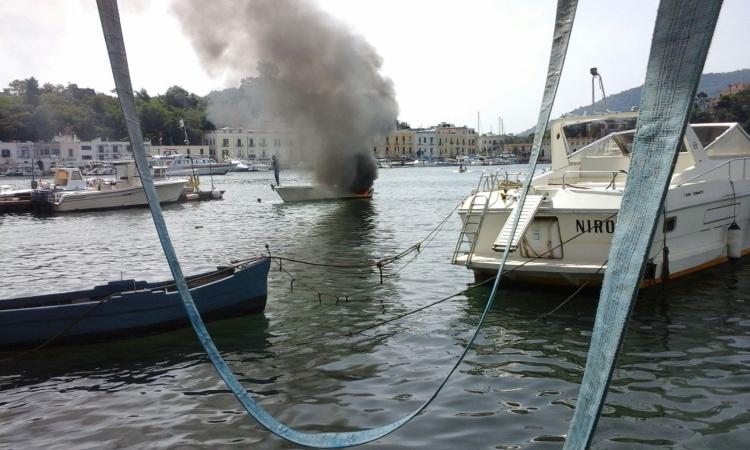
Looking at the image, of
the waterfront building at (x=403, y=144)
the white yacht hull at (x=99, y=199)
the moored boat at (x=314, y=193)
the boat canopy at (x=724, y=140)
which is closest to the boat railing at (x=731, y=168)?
the boat canopy at (x=724, y=140)

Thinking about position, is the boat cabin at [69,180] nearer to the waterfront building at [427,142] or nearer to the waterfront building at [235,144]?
the waterfront building at [235,144]

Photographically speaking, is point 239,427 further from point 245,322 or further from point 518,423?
point 245,322

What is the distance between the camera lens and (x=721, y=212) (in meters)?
15.2

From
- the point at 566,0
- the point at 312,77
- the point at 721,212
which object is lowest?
the point at 721,212

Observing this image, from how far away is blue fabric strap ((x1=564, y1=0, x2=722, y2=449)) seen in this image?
7.79 ft

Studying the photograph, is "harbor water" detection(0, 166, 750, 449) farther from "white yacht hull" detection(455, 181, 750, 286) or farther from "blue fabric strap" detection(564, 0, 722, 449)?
"blue fabric strap" detection(564, 0, 722, 449)

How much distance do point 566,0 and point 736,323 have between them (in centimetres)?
1025

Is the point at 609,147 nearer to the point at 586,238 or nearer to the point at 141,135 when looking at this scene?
the point at 586,238

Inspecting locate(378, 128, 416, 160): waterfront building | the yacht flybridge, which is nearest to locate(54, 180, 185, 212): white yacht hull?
the yacht flybridge

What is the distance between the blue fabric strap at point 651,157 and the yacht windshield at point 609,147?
15340 mm

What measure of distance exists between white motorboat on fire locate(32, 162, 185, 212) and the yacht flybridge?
34640 millimetres

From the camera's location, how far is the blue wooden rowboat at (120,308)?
11086mm

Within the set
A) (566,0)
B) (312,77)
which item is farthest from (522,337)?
(312,77)

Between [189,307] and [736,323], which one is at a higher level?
[189,307]
